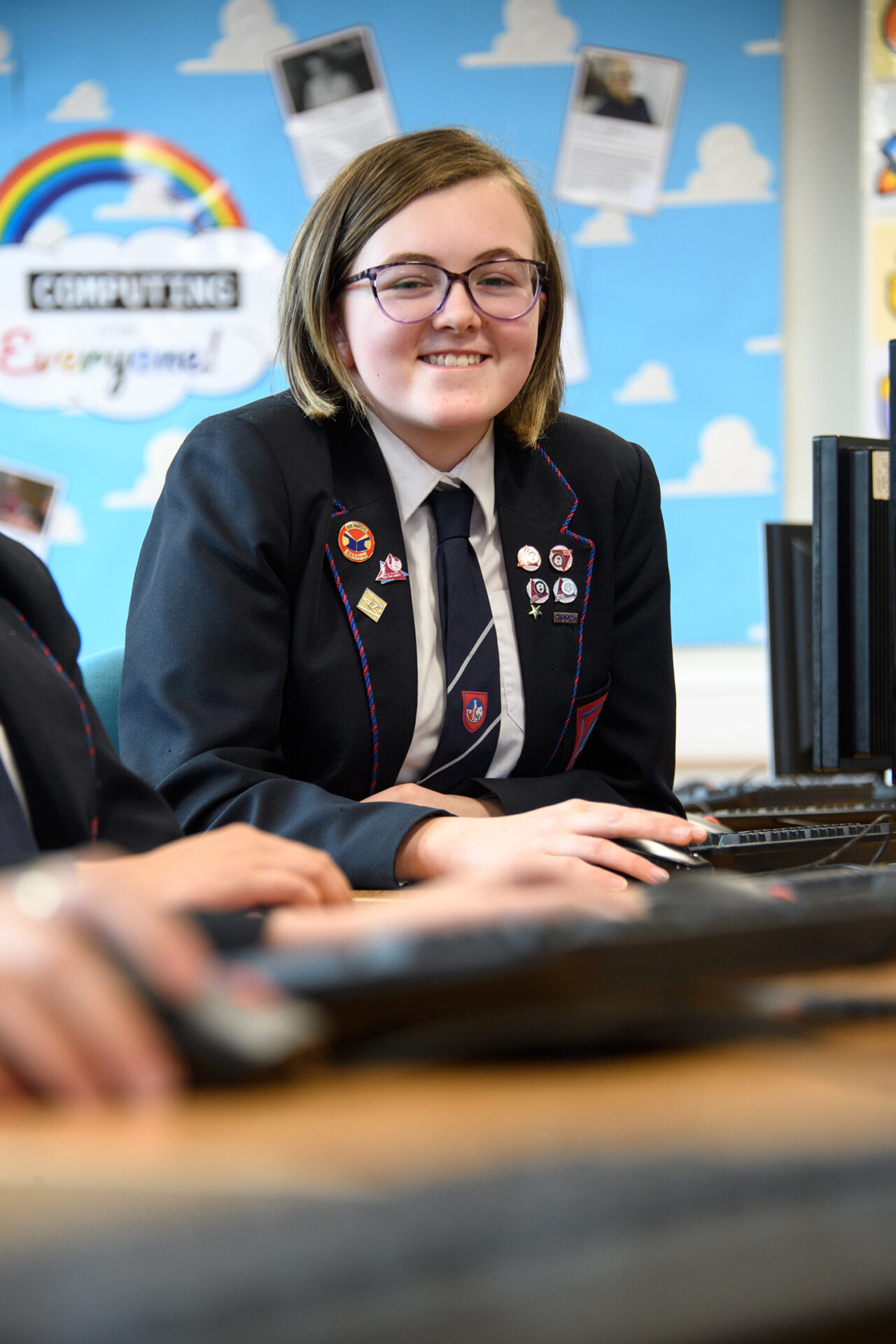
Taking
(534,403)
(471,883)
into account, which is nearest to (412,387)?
(534,403)

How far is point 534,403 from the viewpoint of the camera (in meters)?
1.53

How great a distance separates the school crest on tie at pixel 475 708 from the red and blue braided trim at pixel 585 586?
114mm

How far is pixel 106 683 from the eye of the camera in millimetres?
1561

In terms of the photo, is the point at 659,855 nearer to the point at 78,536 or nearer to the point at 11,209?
the point at 78,536

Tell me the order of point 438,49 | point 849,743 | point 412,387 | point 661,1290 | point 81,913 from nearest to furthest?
1. point 661,1290
2. point 81,913
3. point 849,743
4. point 412,387
5. point 438,49

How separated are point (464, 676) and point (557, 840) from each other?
41cm

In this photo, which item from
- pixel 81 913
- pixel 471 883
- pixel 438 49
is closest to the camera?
pixel 81 913

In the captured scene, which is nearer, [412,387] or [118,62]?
[412,387]

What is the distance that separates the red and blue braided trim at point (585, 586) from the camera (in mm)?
1415

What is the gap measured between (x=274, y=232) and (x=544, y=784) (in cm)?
211

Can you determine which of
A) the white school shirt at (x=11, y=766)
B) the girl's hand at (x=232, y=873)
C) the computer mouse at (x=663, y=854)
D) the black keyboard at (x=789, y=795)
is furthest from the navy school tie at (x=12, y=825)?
the black keyboard at (x=789, y=795)

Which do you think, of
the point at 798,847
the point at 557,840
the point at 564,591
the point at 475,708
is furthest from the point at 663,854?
the point at 564,591

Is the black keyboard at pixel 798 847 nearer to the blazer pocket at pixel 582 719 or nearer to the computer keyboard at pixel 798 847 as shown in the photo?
the computer keyboard at pixel 798 847

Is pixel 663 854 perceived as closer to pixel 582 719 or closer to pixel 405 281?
pixel 582 719
